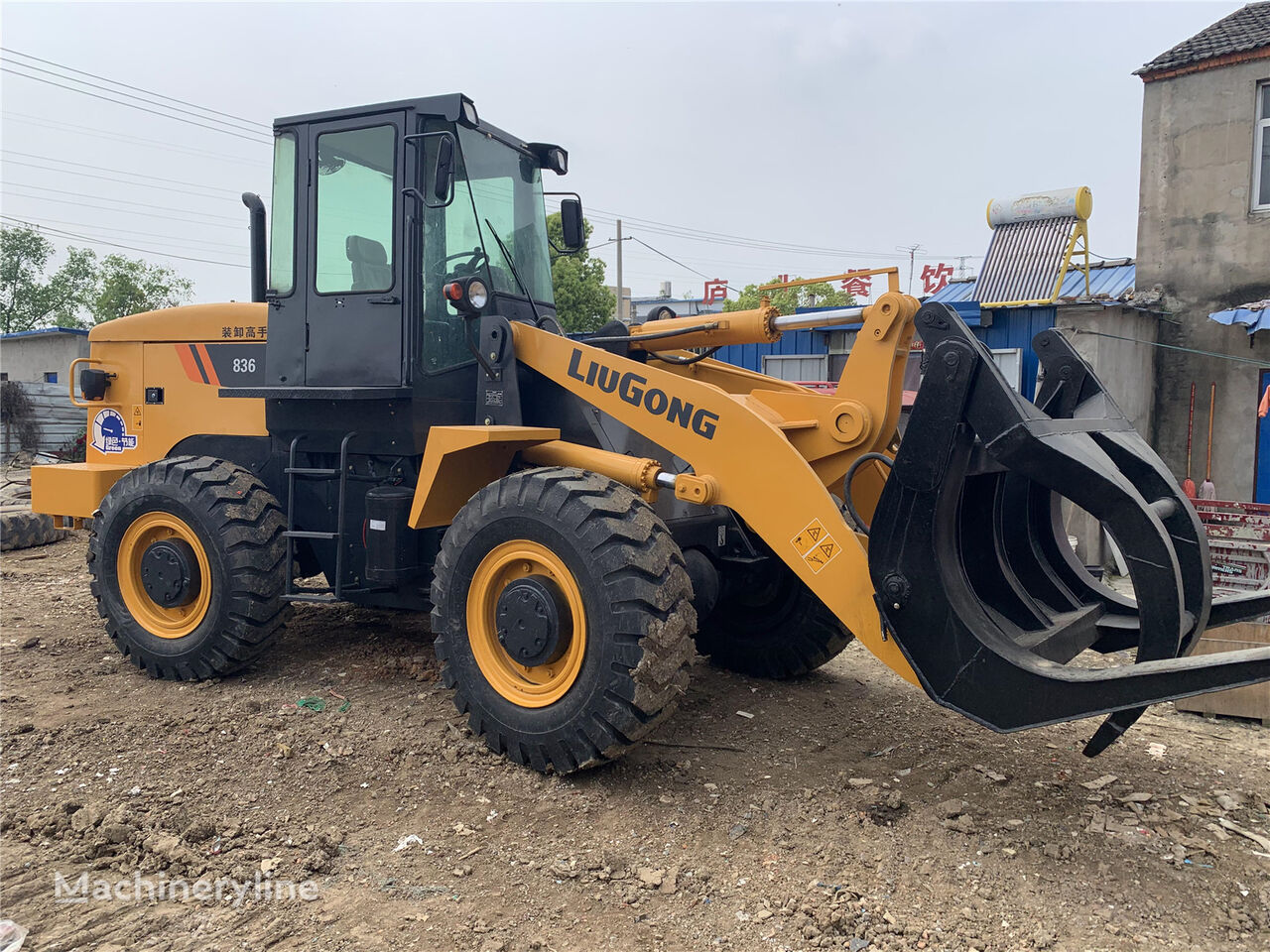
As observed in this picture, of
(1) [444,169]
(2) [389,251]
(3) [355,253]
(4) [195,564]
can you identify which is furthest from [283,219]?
(4) [195,564]

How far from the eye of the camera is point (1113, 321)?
1130 cm

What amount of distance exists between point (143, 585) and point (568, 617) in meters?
2.97

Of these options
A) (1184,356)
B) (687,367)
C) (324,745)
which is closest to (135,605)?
(324,745)

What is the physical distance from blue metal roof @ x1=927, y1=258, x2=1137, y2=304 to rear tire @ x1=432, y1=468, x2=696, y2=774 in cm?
993

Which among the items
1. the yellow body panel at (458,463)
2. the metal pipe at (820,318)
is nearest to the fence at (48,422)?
the yellow body panel at (458,463)

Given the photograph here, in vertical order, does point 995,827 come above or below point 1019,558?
below

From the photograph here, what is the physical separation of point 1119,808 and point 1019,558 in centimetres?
106

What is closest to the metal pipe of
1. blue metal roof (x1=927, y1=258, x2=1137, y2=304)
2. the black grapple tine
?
the black grapple tine

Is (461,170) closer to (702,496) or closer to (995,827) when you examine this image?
(702,496)

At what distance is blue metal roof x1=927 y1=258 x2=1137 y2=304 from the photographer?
44.0 feet

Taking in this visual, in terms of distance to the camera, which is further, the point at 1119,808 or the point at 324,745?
the point at 324,745

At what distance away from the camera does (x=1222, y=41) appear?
11727mm

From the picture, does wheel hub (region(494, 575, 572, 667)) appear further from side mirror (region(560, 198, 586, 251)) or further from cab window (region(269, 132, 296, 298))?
side mirror (region(560, 198, 586, 251))

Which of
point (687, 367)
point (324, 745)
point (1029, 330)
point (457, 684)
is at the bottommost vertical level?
point (324, 745)
